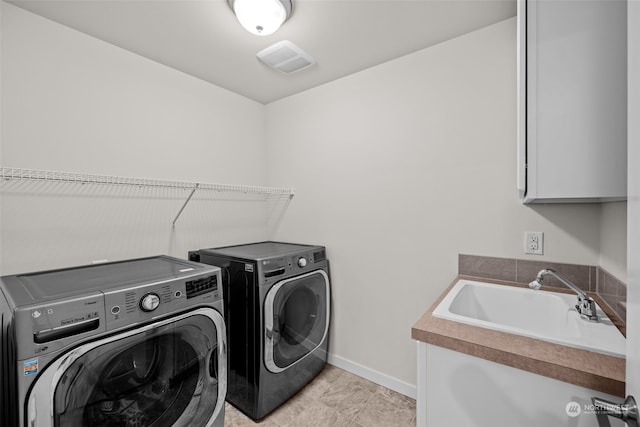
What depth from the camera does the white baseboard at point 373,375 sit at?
2035 mm

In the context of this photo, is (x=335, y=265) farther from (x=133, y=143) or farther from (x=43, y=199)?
(x=43, y=199)

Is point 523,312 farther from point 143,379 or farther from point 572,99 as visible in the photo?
point 143,379

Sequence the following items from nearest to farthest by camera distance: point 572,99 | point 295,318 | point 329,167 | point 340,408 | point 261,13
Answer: point 572,99, point 261,13, point 340,408, point 295,318, point 329,167

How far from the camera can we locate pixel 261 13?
1.43 metres

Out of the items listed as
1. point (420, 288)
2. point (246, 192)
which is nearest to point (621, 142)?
point (420, 288)

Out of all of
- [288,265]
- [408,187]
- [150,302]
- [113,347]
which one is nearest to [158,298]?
[150,302]

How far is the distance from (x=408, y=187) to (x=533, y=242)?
0.78 metres

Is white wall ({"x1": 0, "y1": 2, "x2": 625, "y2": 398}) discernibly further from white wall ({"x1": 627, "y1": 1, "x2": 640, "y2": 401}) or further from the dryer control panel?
white wall ({"x1": 627, "y1": 1, "x2": 640, "y2": 401})

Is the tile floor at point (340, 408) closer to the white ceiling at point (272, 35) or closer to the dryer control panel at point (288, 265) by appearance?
the dryer control panel at point (288, 265)

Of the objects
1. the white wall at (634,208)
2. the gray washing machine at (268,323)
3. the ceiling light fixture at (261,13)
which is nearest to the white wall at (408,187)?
the gray washing machine at (268,323)

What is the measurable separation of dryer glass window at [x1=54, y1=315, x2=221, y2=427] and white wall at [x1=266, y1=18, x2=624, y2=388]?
121 cm

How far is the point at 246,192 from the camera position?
104 inches

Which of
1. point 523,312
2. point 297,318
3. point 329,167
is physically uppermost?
point 329,167

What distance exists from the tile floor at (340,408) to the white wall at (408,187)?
170 millimetres
